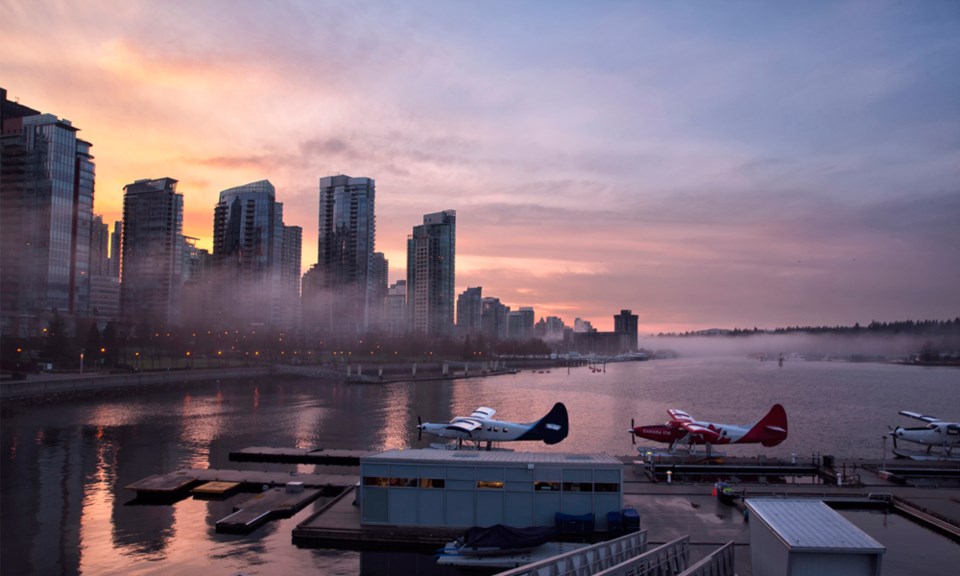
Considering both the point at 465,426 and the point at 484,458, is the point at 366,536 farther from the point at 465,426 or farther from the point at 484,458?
the point at 465,426

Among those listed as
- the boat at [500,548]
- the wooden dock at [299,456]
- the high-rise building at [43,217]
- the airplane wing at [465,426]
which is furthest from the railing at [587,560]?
the high-rise building at [43,217]

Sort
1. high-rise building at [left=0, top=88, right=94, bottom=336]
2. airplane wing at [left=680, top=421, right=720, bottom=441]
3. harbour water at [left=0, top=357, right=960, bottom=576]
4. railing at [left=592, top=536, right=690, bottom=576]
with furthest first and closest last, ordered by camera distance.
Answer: high-rise building at [left=0, top=88, right=94, bottom=336], airplane wing at [left=680, top=421, right=720, bottom=441], harbour water at [left=0, top=357, right=960, bottom=576], railing at [left=592, top=536, right=690, bottom=576]

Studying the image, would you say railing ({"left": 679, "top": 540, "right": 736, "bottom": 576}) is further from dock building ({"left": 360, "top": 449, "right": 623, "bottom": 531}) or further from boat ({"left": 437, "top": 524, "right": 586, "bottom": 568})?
dock building ({"left": 360, "top": 449, "right": 623, "bottom": 531})

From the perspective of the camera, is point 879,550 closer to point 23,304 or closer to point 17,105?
point 23,304

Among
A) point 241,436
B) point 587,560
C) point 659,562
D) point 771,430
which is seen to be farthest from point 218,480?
point 771,430

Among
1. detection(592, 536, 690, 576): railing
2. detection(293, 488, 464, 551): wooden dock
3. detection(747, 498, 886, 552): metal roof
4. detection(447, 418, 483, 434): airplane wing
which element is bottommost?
detection(293, 488, 464, 551): wooden dock

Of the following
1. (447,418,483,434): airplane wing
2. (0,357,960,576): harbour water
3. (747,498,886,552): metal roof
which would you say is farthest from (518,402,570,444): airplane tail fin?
(747,498,886,552): metal roof
